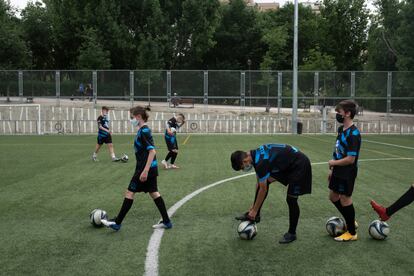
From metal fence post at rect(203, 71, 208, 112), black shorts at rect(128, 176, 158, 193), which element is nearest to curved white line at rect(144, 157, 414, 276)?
black shorts at rect(128, 176, 158, 193)

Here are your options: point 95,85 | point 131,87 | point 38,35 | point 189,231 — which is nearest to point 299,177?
point 189,231

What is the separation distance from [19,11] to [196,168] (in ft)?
190

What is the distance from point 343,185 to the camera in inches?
223

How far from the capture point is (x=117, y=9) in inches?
Answer: 1806

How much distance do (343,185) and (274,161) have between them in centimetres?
97

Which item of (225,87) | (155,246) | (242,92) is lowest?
(155,246)

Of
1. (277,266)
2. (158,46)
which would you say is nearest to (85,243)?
(277,266)

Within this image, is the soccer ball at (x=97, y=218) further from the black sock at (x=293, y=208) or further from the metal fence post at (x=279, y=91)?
the metal fence post at (x=279, y=91)

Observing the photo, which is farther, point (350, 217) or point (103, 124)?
point (103, 124)

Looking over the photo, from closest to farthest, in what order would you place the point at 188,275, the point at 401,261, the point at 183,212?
1. the point at 188,275
2. the point at 401,261
3. the point at 183,212

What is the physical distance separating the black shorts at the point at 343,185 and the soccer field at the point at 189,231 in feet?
2.32

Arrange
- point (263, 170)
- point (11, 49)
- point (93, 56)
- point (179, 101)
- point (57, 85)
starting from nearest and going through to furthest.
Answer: point (263, 170) < point (57, 85) < point (179, 101) < point (93, 56) < point (11, 49)

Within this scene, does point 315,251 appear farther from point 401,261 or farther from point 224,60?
point 224,60

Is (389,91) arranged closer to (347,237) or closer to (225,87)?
(225,87)
